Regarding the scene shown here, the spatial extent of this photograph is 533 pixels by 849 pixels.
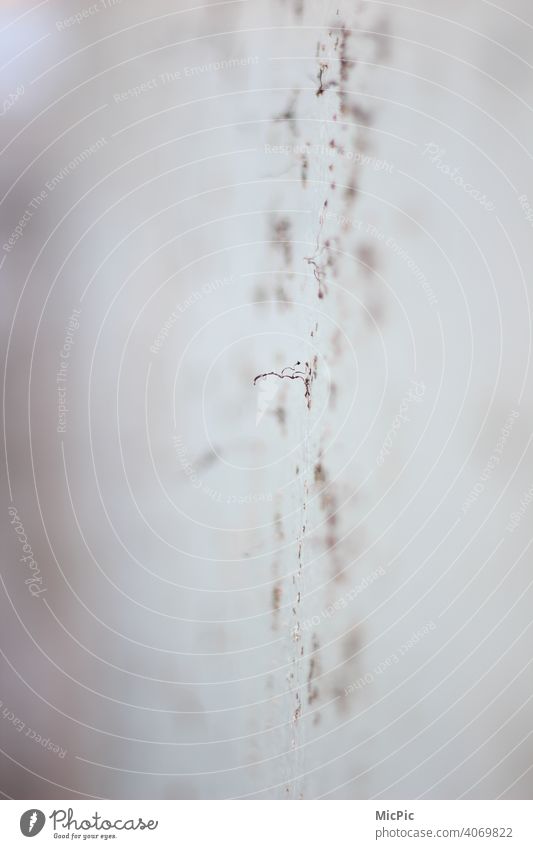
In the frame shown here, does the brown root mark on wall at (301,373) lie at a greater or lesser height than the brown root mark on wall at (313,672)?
greater

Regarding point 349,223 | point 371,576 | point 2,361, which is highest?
point 349,223

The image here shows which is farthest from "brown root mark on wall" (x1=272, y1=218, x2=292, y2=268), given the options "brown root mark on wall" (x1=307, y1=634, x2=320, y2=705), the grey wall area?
"brown root mark on wall" (x1=307, y1=634, x2=320, y2=705)

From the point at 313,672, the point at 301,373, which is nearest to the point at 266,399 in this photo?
the point at 301,373

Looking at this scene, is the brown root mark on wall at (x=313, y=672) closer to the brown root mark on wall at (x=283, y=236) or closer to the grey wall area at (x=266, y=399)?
the grey wall area at (x=266, y=399)

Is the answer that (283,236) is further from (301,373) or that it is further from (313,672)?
(313,672)

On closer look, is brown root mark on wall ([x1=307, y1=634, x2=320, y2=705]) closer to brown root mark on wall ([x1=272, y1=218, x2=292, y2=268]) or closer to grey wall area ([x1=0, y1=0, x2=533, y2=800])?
grey wall area ([x1=0, y1=0, x2=533, y2=800])

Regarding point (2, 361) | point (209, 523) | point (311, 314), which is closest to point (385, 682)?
point (209, 523)

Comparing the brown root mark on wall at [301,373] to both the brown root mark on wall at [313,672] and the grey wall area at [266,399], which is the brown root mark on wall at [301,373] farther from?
the brown root mark on wall at [313,672]

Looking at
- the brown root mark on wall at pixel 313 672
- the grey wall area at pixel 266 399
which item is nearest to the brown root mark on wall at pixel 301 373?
the grey wall area at pixel 266 399
